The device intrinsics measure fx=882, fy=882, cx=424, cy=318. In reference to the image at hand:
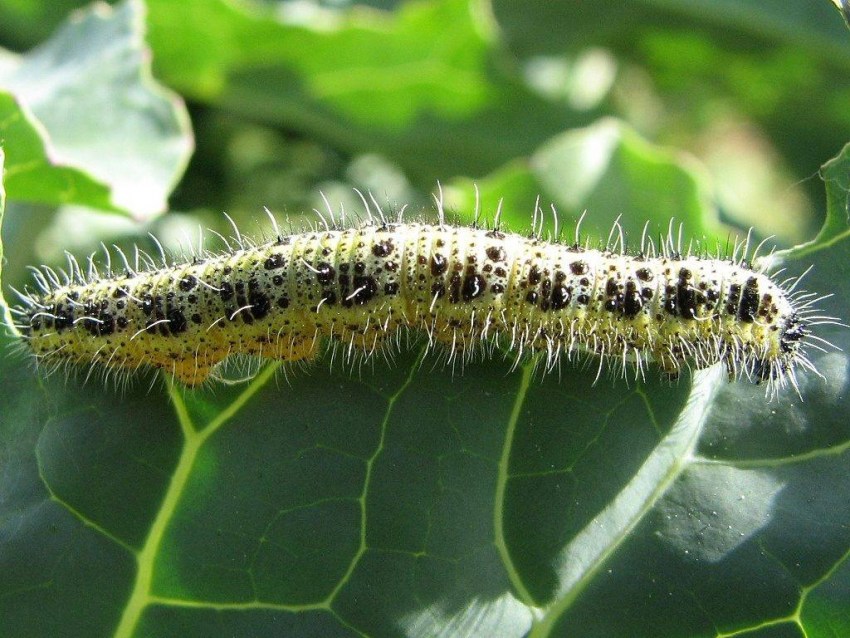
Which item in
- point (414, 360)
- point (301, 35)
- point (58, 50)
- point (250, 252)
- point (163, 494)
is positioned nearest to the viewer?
point (163, 494)

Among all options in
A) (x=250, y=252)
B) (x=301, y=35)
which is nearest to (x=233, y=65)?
(x=301, y=35)

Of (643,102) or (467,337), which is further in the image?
(643,102)

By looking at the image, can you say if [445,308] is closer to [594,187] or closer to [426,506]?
[426,506]

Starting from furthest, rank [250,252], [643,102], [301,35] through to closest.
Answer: [643,102] → [301,35] → [250,252]

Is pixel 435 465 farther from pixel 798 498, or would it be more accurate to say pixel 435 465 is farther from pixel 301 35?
pixel 301 35

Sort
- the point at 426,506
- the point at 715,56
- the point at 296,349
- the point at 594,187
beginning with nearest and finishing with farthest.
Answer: the point at 426,506 → the point at 296,349 → the point at 594,187 → the point at 715,56

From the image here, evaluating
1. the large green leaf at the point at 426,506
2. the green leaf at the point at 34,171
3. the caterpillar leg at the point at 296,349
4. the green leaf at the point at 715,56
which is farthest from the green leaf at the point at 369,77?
the large green leaf at the point at 426,506

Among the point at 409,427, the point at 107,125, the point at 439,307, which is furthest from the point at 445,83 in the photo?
the point at 409,427
